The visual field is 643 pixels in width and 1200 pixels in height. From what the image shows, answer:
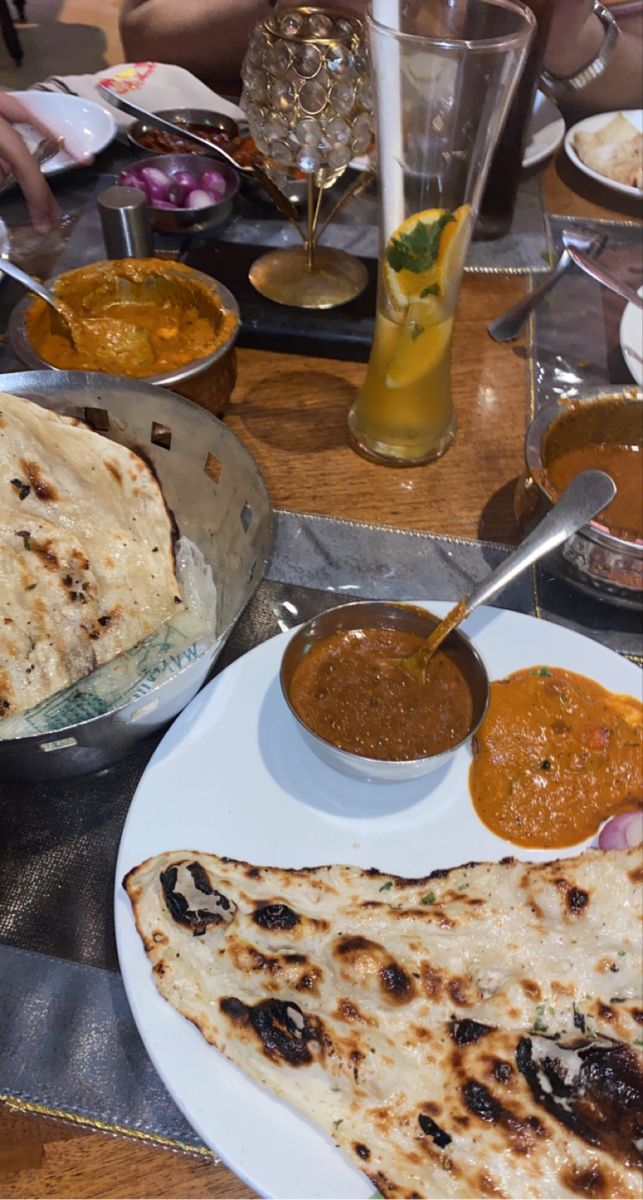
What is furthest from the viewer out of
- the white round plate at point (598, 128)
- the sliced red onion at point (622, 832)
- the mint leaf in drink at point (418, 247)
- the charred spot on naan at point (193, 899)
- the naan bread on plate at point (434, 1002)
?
the white round plate at point (598, 128)

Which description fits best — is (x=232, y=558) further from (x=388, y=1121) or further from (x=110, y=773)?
(x=388, y=1121)

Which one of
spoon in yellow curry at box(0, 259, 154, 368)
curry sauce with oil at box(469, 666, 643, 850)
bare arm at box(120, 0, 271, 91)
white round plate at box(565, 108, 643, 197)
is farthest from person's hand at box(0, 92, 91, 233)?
curry sauce with oil at box(469, 666, 643, 850)

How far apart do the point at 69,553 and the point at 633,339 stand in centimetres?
136

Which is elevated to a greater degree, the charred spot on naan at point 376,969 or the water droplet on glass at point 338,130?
the water droplet on glass at point 338,130

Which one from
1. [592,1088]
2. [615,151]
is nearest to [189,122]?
[615,151]

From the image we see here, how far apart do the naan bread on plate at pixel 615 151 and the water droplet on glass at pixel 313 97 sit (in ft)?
3.45

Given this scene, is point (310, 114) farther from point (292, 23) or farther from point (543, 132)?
point (543, 132)

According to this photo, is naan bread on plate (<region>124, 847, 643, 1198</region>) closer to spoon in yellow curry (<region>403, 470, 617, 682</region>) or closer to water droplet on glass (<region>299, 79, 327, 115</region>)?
spoon in yellow curry (<region>403, 470, 617, 682</region>)

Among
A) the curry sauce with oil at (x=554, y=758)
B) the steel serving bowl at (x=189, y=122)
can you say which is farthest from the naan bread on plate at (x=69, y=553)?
the steel serving bowl at (x=189, y=122)

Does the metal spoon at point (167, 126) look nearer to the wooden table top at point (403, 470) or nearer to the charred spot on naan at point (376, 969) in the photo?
the wooden table top at point (403, 470)

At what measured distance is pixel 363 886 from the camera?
3.40 ft

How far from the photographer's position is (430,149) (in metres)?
1.37

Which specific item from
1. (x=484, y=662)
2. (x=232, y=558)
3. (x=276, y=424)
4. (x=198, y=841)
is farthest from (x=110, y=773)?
(x=276, y=424)

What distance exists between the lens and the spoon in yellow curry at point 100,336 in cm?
160
